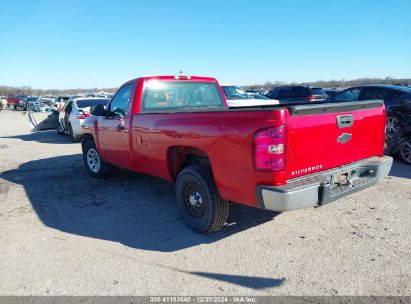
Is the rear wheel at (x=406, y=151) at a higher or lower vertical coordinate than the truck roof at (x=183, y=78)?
lower

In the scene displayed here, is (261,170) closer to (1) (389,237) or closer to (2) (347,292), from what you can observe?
(2) (347,292)

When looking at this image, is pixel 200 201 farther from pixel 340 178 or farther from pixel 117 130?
pixel 117 130

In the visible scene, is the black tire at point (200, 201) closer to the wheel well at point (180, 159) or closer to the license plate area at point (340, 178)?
the wheel well at point (180, 159)

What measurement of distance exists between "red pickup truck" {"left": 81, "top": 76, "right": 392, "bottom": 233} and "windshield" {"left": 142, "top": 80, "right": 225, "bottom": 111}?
17 mm

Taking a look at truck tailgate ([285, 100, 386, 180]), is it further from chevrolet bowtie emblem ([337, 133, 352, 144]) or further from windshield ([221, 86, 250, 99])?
windshield ([221, 86, 250, 99])

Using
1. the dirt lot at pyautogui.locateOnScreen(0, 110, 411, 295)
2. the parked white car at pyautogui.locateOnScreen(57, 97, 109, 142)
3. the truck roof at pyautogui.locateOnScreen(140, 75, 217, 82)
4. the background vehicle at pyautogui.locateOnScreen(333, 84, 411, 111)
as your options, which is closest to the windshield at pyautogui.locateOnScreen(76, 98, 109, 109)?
the parked white car at pyautogui.locateOnScreen(57, 97, 109, 142)

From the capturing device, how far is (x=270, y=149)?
305cm

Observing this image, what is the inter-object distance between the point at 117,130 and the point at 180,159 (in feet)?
5.04

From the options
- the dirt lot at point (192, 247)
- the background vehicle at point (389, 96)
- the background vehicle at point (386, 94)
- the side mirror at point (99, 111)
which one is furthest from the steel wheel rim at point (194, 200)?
the background vehicle at point (386, 94)

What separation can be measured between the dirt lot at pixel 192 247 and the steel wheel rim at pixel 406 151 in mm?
1690

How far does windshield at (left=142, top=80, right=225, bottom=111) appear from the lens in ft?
16.9

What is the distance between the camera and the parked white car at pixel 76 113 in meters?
11.8

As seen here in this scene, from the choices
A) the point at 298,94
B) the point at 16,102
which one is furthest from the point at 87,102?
the point at 16,102

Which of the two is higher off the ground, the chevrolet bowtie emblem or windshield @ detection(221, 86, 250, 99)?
windshield @ detection(221, 86, 250, 99)
